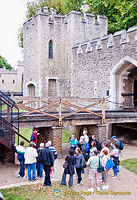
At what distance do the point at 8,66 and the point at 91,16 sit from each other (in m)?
52.6

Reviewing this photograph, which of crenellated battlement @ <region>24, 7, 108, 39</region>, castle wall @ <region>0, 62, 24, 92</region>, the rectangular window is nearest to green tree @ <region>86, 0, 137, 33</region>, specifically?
crenellated battlement @ <region>24, 7, 108, 39</region>

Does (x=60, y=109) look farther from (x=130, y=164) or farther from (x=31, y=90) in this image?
(x=31, y=90)

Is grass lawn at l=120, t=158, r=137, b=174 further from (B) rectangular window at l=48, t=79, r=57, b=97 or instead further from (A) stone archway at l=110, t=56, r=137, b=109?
(B) rectangular window at l=48, t=79, r=57, b=97

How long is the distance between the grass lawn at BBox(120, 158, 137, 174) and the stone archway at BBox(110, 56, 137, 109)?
5.54m

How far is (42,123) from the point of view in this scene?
11047mm

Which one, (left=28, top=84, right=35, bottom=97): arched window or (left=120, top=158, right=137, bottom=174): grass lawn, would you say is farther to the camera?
(left=28, top=84, right=35, bottom=97): arched window

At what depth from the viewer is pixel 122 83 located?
53.7ft

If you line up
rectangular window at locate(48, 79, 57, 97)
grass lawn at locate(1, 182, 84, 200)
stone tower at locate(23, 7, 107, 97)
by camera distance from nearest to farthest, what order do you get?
grass lawn at locate(1, 182, 84, 200) → stone tower at locate(23, 7, 107, 97) → rectangular window at locate(48, 79, 57, 97)

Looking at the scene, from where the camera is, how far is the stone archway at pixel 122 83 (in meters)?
15.6

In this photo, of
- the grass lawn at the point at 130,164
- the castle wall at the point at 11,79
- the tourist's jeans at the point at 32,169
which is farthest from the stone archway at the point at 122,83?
the castle wall at the point at 11,79

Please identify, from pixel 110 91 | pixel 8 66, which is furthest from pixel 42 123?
pixel 8 66

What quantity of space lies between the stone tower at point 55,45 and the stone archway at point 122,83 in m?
5.00

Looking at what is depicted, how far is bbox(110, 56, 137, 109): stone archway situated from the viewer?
612 inches

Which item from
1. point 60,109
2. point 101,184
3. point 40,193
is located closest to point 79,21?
point 60,109
